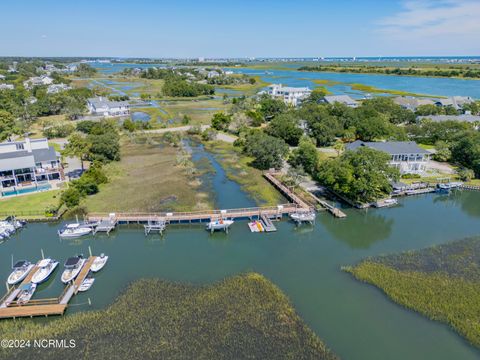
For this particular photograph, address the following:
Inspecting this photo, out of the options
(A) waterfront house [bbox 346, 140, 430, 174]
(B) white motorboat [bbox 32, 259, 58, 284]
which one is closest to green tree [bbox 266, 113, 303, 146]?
(A) waterfront house [bbox 346, 140, 430, 174]

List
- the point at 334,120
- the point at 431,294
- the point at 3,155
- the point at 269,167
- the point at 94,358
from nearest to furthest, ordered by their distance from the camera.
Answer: the point at 94,358
the point at 431,294
the point at 3,155
the point at 269,167
the point at 334,120

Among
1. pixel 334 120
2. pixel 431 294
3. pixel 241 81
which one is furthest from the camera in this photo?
pixel 241 81

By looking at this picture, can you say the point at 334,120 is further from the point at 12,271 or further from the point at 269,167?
the point at 12,271

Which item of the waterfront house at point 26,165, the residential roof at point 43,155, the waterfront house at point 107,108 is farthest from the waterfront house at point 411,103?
the waterfront house at point 26,165

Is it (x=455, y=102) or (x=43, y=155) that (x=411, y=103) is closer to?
(x=455, y=102)

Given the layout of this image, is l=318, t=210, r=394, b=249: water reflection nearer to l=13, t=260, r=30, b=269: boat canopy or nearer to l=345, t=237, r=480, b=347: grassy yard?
l=345, t=237, r=480, b=347: grassy yard

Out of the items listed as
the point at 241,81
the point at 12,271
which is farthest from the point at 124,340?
the point at 241,81
